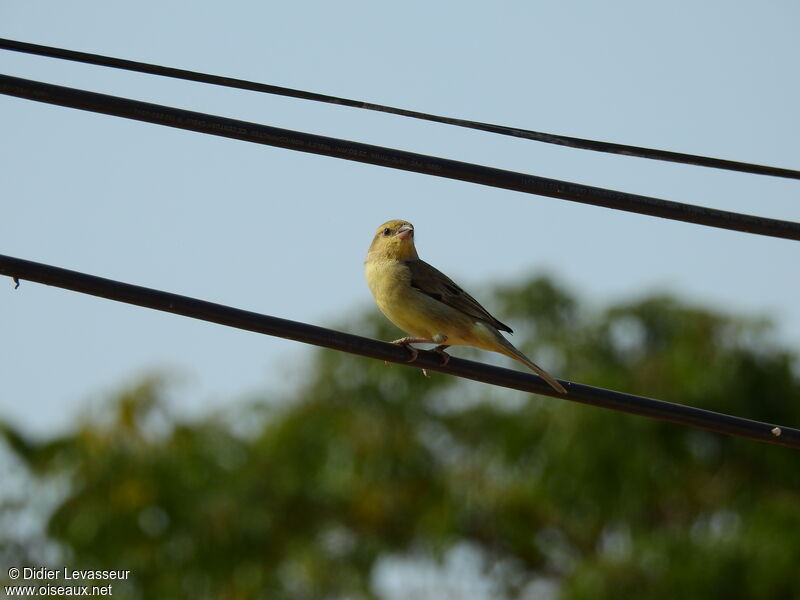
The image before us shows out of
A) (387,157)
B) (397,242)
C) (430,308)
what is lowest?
(387,157)

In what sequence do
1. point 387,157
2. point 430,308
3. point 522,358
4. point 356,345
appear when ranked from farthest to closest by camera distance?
point 430,308 → point 522,358 → point 356,345 → point 387,157

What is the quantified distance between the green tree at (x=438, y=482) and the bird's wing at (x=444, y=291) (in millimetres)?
8784

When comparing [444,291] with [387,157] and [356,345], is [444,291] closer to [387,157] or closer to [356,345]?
[356,345]

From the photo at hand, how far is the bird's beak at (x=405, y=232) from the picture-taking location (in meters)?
9.63

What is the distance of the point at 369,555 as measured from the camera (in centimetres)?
2012

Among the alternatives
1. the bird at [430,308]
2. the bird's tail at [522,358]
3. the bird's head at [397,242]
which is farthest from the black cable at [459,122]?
the bird's head at [397,242]

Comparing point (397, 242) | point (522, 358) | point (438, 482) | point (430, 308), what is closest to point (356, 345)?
point (522, 358)

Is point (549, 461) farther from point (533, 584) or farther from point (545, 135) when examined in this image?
point (545, 135)

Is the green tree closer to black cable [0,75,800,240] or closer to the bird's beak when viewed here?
the bird's beak

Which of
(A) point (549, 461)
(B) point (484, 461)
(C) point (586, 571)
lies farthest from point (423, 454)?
(C) point (586, 571)

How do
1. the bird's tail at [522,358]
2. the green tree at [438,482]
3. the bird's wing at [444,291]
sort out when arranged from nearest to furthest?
the bird's tail at [522,358]
the bird's wing at [444,291]
the green tree at [438,482]

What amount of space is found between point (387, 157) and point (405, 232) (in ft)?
13.1

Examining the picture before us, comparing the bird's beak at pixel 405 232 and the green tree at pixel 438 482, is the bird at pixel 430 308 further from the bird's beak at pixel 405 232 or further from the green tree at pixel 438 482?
the green tree at pixel 438 482

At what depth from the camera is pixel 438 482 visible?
20844 millimetres
